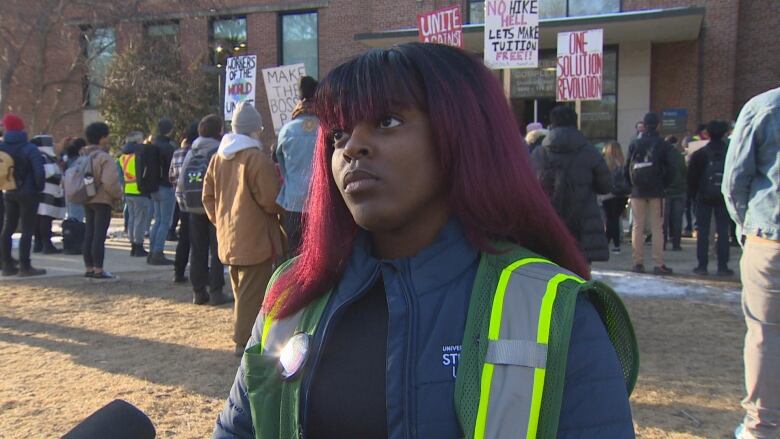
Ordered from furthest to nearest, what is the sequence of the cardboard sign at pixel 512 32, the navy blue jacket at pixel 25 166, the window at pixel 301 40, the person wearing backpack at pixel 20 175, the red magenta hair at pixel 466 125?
1. the window at pixel 301 40
2. the cardboard sign at pixel 512 32
3. the navy blue jacket at pixel 25 166
4. the person wearing backpack at pixel 20 175
5. the red magenta hair at pixel 466 125

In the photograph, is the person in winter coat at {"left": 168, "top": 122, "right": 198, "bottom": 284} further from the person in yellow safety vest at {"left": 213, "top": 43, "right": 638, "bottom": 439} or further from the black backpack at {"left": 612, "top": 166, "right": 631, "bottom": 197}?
the person in yellow safety vest at {"left": 213, "top": 43, "right": 638, "bottom": 439}

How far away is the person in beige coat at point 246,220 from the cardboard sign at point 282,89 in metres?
4.22

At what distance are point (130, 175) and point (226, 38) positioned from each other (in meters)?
13.8

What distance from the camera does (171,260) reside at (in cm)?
968

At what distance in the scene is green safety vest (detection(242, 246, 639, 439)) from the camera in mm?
1110

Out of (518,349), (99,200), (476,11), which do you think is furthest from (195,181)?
(476,11)

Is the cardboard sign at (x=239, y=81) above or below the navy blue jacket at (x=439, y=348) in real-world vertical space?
above

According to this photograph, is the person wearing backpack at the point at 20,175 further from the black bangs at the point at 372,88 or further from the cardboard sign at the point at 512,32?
the black bangs at the point at 372,88

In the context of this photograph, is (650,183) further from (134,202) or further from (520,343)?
(520,343)

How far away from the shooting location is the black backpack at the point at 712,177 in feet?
26.8

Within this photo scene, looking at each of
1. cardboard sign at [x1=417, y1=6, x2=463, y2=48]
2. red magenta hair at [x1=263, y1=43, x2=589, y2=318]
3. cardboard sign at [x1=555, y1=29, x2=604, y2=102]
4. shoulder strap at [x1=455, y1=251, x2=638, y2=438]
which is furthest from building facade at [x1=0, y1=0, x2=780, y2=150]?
shoulder strap at [x1=455, y1=251, x2=638, y2=438]

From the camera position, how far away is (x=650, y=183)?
8438mm

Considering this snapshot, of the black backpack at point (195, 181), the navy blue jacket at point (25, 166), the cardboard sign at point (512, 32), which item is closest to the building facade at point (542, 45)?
the cardboard sign at point (512, 32)

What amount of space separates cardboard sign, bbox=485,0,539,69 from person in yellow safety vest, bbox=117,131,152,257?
522 centimetres
